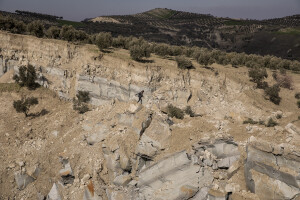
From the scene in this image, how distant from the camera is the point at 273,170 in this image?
10422 millimetres

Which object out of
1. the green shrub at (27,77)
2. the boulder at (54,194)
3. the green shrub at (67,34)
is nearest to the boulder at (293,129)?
the boulder at (54,194)

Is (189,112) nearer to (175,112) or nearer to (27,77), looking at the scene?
(175,112)

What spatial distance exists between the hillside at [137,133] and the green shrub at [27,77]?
0.82 m

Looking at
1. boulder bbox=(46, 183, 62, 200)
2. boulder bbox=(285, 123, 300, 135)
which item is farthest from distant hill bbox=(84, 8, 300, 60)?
boulder bbox=(46, 183, 62, 200)

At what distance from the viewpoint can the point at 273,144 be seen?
11.0m

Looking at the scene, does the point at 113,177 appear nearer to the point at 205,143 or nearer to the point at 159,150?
the point at 159,150

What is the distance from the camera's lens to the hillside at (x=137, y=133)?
11.4m

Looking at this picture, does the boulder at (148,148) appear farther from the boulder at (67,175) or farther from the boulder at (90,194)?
the boulder at (67,175)

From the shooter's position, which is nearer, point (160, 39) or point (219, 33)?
point (160, 39)

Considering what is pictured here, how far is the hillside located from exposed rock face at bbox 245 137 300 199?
43 mm

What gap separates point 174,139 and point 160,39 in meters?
61.3

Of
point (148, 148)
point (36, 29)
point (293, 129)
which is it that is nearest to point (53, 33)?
point (36, 29)

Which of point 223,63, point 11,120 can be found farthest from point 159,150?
Result: point 223,63

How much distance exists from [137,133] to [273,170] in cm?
801
